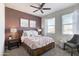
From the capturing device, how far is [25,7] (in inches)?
64.2

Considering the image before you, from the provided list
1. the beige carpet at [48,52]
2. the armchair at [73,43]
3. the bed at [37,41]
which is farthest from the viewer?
the bed at [37,41]

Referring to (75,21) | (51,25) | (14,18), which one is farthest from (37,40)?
(75,21)

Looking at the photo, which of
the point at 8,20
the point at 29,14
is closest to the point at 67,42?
the point at 29,14

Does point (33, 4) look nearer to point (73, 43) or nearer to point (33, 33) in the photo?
point (33, 33)

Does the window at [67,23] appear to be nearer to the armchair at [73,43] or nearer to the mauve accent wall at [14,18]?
the armchair at [73,43]

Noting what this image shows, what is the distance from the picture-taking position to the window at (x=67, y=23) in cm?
167

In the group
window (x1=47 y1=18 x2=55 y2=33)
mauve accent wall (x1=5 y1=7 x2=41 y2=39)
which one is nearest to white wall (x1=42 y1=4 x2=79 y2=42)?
window (x1=47 y1=18 x2=55 y2=33)

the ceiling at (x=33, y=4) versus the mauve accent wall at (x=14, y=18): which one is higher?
the ceiling at (x=33, y=4)

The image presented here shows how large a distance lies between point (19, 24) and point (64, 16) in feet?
3.63

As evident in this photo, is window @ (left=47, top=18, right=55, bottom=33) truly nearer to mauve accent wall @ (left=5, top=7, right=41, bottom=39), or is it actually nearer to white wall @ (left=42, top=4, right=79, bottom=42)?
white wall @ (left=42, top=4, right=79, bottom=42)

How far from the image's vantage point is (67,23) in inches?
66.7

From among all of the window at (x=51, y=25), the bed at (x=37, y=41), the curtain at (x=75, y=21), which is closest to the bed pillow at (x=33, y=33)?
the bed at (x=37, y=41)

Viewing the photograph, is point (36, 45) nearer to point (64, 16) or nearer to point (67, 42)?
point (67, 42)

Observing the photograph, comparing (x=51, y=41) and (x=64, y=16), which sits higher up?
(x=64, y=16)
